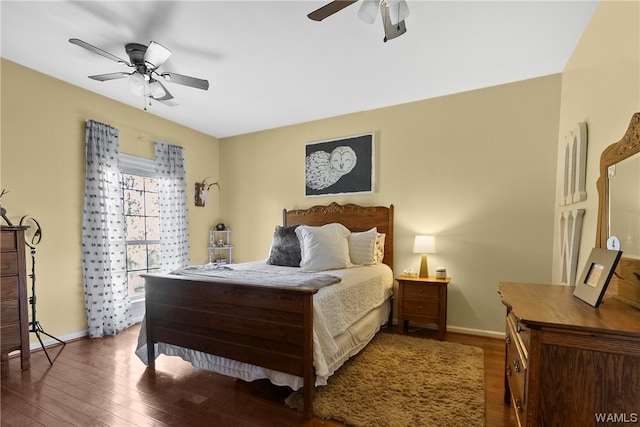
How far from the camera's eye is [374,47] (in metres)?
2.44

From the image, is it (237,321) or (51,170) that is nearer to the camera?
(237,321)

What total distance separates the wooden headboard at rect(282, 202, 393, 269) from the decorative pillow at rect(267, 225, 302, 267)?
1.84 ft

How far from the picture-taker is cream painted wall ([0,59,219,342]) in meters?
2.71

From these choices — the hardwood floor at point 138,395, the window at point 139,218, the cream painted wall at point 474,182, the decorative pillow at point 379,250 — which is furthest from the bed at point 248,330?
the window at point 139,218

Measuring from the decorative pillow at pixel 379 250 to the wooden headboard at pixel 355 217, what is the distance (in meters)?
0.07

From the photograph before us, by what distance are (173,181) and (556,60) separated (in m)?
4.46

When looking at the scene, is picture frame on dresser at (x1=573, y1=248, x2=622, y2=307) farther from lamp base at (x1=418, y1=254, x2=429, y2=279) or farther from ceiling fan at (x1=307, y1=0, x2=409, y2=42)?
lamp base at (x1=418, y1=254, x2=429, y2=279)

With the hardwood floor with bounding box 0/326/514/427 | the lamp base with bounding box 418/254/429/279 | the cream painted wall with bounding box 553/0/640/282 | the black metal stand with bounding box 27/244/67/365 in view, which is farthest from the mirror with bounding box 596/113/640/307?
the black metal stand with bounding box 27/244/67/365

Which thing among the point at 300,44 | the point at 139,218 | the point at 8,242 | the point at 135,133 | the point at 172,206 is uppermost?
the point at 300,44

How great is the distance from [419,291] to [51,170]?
391 centimetres

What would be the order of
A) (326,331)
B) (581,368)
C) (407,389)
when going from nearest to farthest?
(581,368) < (326,331) < (407,389)

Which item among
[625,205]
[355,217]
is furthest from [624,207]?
[355,217]

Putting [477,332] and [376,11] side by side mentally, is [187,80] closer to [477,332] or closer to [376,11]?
[376,11]

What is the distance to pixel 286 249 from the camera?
11.1 ft
